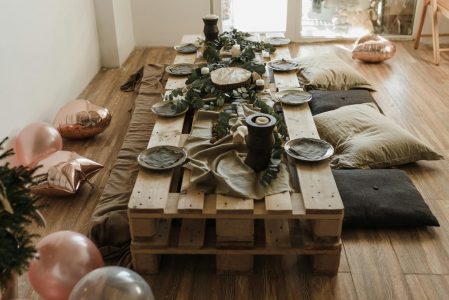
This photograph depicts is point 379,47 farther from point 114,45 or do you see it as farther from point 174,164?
point 174,164

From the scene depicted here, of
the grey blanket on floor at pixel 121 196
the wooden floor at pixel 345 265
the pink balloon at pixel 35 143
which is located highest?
the pink balloon at pixel 35 143

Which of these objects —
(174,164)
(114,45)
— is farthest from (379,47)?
(174,164)

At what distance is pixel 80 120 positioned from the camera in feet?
11.0

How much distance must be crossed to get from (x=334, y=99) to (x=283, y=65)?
411 mm

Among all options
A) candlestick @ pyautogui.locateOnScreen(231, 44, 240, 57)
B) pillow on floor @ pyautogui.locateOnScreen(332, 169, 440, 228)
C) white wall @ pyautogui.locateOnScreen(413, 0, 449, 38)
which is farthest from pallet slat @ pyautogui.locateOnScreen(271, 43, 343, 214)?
white wall @ pyautogui.locateOnScreen(413, 0, 449, 38)

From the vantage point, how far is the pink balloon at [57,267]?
1.96 metres

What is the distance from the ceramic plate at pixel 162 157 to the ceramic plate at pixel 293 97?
81 centimetres

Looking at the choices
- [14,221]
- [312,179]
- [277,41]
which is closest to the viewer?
[14,221]

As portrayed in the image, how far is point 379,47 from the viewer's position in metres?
4.71

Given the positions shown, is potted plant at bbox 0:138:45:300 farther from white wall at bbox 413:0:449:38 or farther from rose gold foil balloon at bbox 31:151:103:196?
white wall at bbox 413:0:449:38

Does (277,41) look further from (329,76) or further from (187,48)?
(187,48)

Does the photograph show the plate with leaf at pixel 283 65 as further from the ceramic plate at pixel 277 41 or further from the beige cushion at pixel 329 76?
the ceramic plate at pixel 277 41

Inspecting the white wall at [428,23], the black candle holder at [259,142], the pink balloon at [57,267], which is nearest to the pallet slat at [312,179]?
the black candle holder at [259,142]

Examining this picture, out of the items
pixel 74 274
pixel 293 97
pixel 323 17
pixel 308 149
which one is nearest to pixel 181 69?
pixel 293 97
